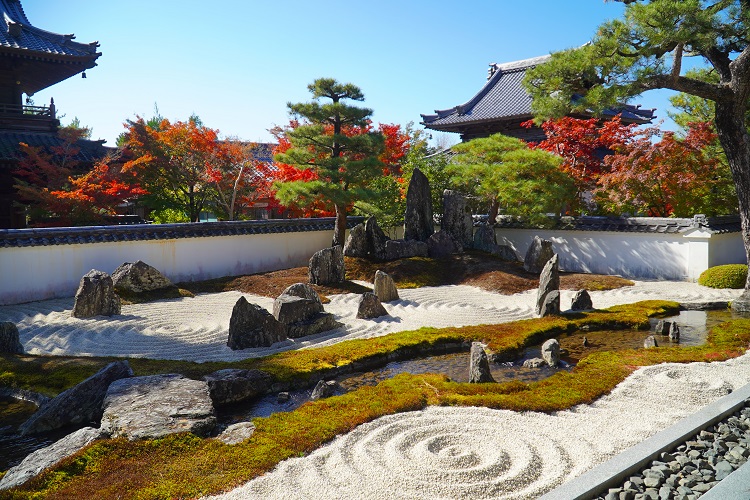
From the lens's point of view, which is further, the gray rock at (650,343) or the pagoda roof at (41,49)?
the pagoda roof at (41,49)

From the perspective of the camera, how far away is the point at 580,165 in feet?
60.6

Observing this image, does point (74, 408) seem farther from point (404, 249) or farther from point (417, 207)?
point (417, 207)

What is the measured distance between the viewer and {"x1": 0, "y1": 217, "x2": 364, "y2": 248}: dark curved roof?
12930 mm

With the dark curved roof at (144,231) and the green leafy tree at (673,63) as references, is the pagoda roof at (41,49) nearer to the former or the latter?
the dark curved roof at (144,231)

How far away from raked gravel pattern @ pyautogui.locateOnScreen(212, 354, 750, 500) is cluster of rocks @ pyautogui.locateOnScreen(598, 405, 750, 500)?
542mm

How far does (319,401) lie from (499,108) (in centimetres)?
1973

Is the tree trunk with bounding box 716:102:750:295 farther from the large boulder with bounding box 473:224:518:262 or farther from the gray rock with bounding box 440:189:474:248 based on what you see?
the gray rock with bounding box 440:189:474:248

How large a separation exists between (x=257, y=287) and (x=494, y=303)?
6.08 metres

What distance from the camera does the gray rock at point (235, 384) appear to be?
691 centimetres

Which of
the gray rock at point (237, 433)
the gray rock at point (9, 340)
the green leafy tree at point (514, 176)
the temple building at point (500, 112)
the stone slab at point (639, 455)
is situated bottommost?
the gray rock at point (237, 433)

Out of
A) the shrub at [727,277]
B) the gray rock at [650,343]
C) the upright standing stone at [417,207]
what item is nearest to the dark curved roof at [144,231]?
the upright standing stone at [417,207]

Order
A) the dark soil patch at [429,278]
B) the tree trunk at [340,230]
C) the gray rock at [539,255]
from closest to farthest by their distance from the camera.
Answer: the dark soil patch at [429,278] < the gray rock at [539,255] < the tree trunk at [340,230]

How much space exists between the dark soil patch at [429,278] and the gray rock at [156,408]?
733 centimetres

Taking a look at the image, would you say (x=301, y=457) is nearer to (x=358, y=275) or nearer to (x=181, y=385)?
(x=181, y=385)
